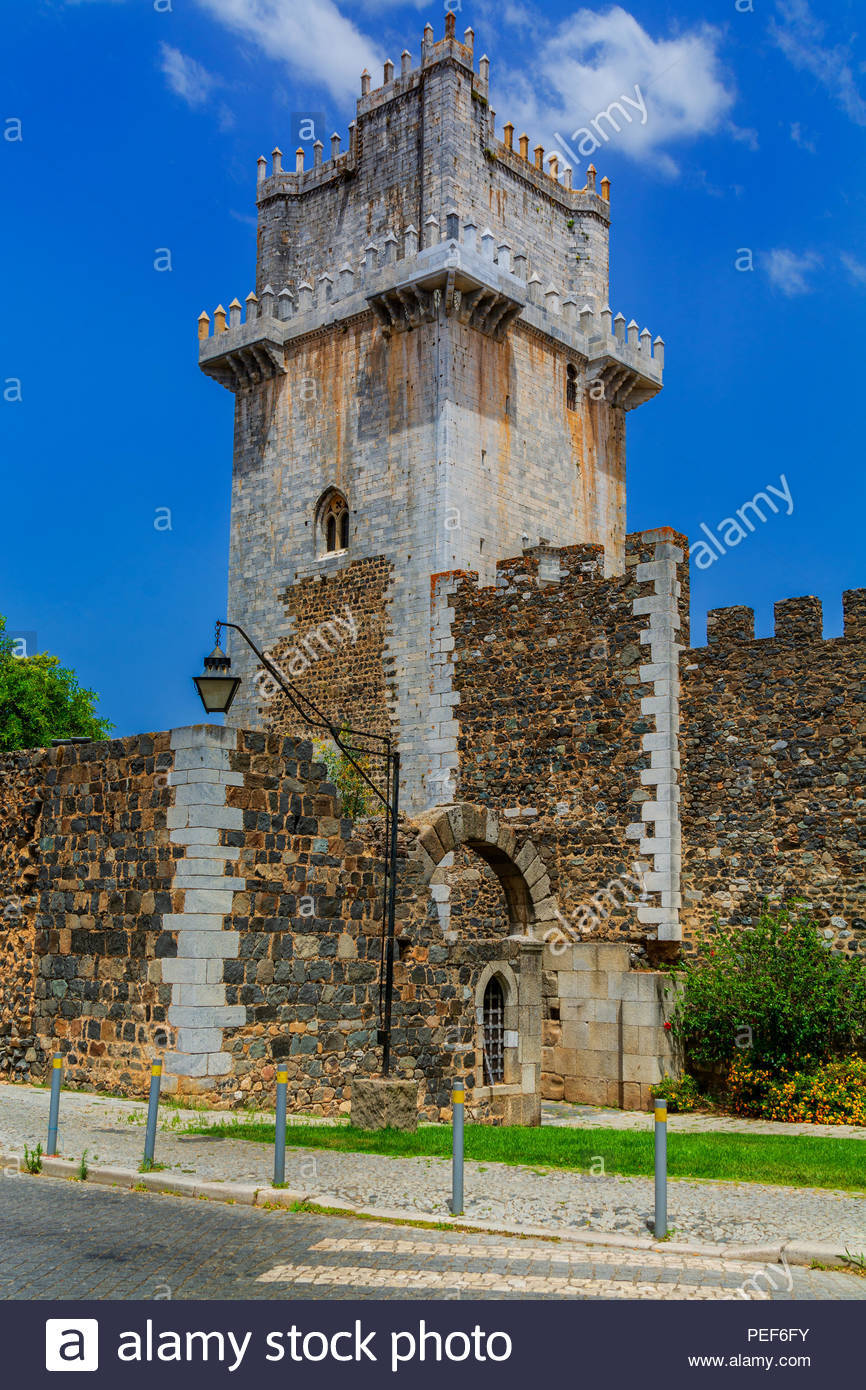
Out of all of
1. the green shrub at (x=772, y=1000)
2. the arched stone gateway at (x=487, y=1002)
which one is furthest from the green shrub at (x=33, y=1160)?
the green shrub at (x=772, y=1000)

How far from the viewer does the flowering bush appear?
15.6m

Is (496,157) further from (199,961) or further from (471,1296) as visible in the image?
(471,1296)

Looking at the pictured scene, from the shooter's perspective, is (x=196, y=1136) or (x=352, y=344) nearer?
(x=196, y=1136)

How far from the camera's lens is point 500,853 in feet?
60.5

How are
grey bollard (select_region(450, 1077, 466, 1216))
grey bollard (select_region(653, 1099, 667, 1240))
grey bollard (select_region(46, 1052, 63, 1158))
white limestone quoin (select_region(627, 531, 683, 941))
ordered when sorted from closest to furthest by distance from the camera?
grey bollard (select_region(653, 1099, 667, 1240)) → grey bollard (select_region(450, 1077, 466, 1216)) → grey bollard (select_region(46, 1052, 63, 1158)) → white limestone quoin (select_region(627, 531, 683, 941))

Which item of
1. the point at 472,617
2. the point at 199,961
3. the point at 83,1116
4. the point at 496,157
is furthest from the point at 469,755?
the point at 496,157

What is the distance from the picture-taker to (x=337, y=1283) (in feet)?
21.0

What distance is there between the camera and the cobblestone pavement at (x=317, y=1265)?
20.7ft

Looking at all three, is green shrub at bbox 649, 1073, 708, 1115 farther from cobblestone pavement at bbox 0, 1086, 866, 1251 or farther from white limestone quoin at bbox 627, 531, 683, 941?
cobblestone pavement at bbox 0, 1086, 866, 1251

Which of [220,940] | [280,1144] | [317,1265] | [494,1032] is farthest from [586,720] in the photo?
[317,1265]

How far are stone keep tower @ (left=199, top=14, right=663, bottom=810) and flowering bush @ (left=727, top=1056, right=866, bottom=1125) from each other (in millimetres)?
8051

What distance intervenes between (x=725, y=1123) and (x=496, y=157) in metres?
21.9

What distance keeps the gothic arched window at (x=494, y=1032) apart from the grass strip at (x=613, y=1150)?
230 cm

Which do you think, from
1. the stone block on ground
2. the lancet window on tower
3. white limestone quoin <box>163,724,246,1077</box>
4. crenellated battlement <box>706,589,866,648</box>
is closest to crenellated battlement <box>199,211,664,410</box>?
the lancet window on tower
